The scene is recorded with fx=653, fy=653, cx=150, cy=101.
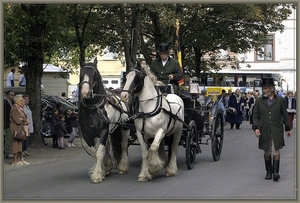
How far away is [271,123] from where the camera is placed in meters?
12.9

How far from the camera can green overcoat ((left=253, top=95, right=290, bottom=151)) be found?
42.2ft

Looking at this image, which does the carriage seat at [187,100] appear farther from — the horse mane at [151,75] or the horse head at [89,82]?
the horse head at [89,82]

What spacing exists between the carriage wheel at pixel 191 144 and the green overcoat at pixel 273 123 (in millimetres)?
1955

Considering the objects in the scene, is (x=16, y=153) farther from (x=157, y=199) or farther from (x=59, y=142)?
(x=157, y=199)

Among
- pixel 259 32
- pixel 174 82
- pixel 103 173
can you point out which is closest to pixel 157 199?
pixel 103 173

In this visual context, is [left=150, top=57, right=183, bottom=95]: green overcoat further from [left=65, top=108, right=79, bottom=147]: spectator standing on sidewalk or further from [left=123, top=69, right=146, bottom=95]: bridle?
[left=65, top=108, right=79, bottom=147]: spectator standing on sidewalk

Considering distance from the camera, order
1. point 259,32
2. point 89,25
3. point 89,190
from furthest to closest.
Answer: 1. point 259,32
2. point 89,25
3. point 89,190

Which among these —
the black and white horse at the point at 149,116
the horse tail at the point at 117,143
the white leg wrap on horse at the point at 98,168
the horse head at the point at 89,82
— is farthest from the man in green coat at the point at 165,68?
the white leg wrap on horse at the point at 98,168

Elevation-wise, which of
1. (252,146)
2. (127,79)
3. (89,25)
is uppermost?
(89,25)

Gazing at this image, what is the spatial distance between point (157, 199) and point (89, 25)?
1906 centimetres

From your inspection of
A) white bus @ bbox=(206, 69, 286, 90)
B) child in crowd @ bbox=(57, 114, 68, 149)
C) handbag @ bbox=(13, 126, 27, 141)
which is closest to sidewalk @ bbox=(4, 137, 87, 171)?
child in crowd @ bbox=(57, 114, 68, 149)

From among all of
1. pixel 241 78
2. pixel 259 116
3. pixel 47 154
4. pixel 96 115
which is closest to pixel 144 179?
pixel 96 115

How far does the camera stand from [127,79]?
12.9 metres

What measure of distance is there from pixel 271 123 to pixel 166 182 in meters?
2.39
